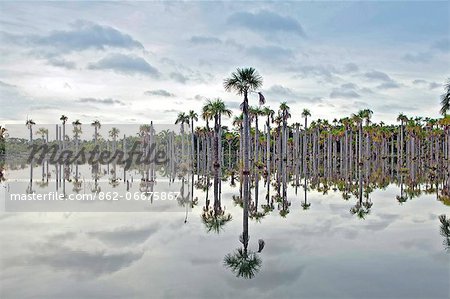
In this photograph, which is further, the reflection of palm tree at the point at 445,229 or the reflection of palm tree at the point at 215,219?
the reflection of palm tree at the point at 215,219

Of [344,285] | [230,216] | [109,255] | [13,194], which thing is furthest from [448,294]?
[13,194]

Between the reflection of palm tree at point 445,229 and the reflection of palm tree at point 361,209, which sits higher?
the reflection of palm tree at point 361,209

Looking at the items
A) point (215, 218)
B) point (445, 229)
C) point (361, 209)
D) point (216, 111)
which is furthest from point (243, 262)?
point (216, 111)

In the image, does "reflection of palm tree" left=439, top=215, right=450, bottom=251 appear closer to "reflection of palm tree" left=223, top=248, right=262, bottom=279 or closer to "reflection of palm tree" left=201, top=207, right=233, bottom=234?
"reflection of palm tree" left=223, top=248, right=262, bottom=279

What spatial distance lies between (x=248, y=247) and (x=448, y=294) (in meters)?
7.86

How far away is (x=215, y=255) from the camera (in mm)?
17875

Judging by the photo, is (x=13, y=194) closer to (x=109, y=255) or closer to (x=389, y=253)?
(x=109, y=255)

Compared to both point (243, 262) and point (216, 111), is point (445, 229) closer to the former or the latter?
point (243, 262)

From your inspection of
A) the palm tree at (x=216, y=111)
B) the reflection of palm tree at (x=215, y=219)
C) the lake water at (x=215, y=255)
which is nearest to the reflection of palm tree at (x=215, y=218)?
the reflection of palm tree at (x=215, y=219)

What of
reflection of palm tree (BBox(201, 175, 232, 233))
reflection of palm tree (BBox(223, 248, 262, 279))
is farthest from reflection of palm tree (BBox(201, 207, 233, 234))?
reflection of palm tree (BBox(223, 248, 262, 279))

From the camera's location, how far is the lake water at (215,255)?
45.7 feet

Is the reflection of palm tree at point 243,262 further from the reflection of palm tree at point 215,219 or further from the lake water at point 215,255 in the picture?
the reflection of palm tree at point 215,219

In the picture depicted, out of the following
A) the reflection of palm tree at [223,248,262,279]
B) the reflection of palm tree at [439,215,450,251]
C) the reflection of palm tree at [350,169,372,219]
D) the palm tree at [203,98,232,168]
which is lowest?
the reflection of palm tree at [223,248,262,279]

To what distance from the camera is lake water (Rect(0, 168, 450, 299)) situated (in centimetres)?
1392
